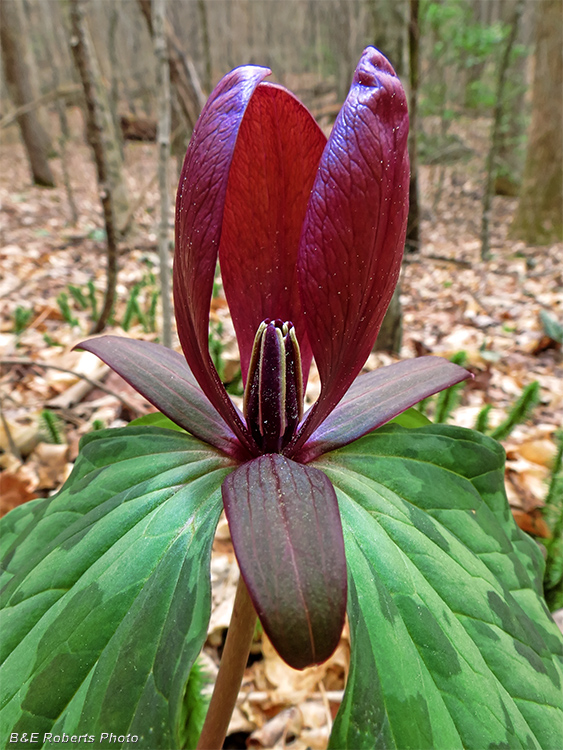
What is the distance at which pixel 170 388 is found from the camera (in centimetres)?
66

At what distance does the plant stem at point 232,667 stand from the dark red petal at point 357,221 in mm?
289

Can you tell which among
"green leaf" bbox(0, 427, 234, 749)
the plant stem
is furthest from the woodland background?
"green leaf" bbox(0, 427, 234, 749)

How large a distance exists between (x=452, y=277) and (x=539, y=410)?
7.26 ft

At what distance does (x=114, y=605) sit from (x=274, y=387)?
Answer: 283 mm

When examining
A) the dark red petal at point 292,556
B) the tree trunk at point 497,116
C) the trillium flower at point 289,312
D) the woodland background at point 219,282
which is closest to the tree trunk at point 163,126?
the woodland background at point 219,282

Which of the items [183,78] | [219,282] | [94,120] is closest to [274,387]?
[94,120]

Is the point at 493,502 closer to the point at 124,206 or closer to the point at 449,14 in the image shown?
the point at 124,206

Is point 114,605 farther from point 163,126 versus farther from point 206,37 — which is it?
point 206,37

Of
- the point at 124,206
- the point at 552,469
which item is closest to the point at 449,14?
the point at 124,206

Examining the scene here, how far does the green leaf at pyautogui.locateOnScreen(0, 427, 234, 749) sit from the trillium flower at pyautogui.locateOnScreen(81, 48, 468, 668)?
0.07 metres

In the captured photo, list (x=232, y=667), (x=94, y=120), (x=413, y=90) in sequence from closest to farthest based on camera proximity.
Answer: (x=232, y=667)
(x=94, y=120)
(x=413, y=90)

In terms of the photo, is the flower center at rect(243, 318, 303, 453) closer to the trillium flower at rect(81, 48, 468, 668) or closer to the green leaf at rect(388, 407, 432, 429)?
the trillium flower at rect(81, 48, 468, 668)

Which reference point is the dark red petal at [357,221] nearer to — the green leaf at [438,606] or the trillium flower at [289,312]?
the trillium flower at [289,312]

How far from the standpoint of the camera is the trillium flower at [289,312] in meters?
0.45
